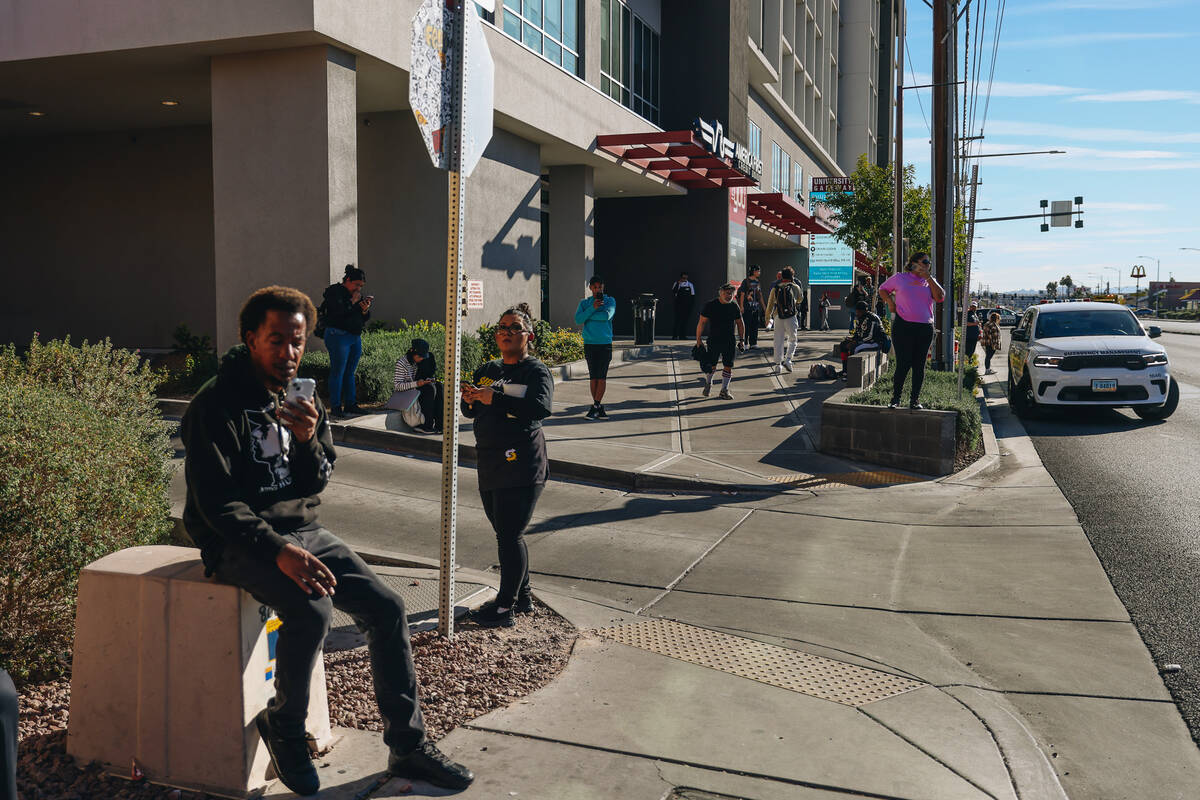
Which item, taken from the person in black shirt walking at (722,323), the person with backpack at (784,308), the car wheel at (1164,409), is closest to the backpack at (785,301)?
the person with backpack at (784,308)

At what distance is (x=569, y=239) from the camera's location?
912 inches

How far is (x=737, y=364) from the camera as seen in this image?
20.5 meters

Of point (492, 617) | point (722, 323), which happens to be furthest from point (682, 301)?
point (492, 617)

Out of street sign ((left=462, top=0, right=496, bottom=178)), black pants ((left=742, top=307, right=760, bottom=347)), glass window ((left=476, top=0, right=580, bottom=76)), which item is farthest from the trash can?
street sign ((left=462, top=0, right=496, bottom=178))

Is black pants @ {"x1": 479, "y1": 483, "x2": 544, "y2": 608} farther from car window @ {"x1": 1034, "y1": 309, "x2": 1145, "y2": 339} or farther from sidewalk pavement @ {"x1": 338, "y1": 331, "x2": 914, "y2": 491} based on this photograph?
car window @ {"x1": 1034, "y1": 309, "x2": 1145, "y2": 339}

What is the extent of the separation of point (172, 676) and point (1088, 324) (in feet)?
51.0

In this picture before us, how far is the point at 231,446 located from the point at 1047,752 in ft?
11.3

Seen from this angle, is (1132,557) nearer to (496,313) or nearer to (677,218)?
(496,313)

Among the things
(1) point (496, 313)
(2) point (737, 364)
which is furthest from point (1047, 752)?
(2) point (737, 364)

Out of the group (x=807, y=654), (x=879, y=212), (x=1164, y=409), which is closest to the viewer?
(x=807, y=654)

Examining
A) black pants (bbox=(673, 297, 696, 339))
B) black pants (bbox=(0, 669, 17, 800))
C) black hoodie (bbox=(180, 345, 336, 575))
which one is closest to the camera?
black pants (bbox=(0, 669, 17, 800))

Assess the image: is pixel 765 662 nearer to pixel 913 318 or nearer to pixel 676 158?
pixel 913 318

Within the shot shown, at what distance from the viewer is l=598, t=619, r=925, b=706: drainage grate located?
4.35 meters

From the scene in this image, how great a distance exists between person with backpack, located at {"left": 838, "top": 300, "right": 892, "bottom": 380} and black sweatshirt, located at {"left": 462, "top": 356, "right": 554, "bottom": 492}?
12681 millimetres
